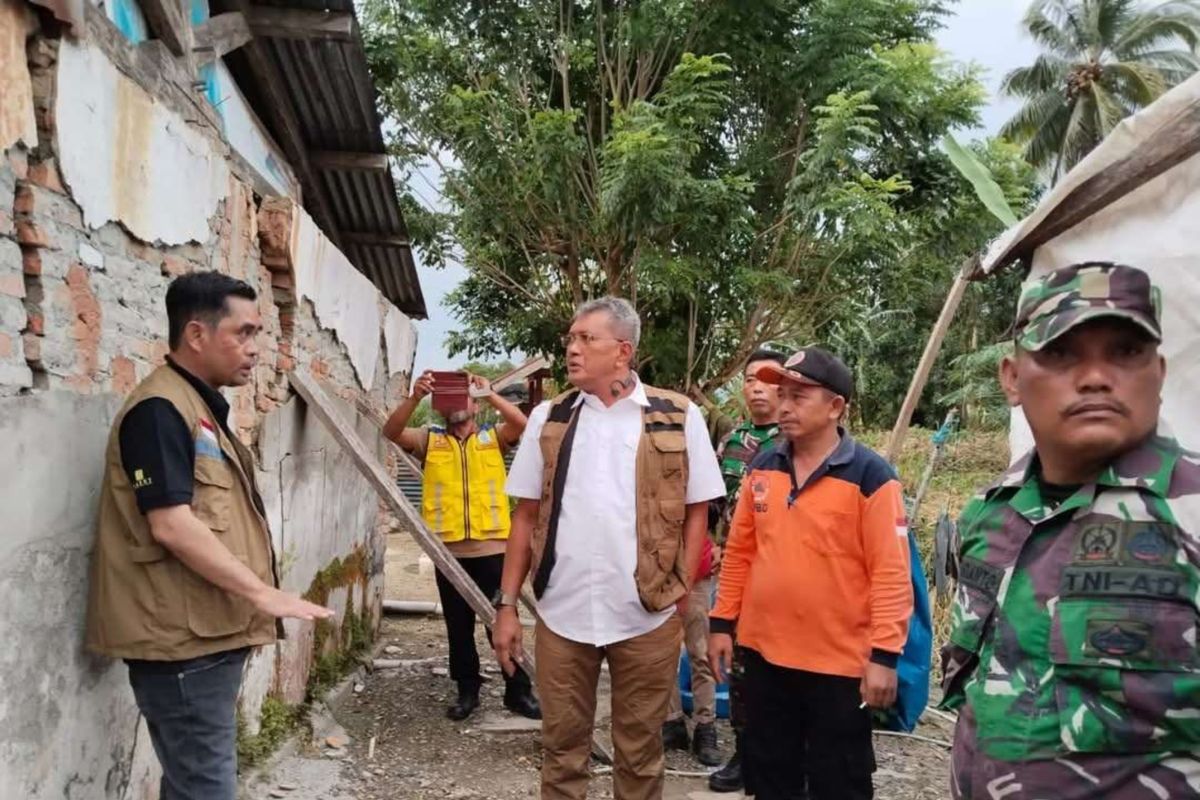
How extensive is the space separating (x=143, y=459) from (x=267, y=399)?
1.94 m

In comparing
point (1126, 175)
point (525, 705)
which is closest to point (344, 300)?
point (525, 705)

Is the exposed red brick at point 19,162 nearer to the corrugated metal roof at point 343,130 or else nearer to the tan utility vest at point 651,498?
the tan utility vest at point 651,498

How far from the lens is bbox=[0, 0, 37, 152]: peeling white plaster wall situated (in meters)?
1.94

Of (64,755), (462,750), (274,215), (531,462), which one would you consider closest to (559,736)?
(531,462)

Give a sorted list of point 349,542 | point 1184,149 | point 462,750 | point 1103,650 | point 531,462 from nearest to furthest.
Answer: point 1103,650 < point 1184,149 < point 531,462 < point 462,750 < point 349,542

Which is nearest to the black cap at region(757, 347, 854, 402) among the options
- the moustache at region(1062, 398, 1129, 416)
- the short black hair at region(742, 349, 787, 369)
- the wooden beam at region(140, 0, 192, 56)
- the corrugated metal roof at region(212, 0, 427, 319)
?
the short black hair at region(742, 349, 787, 369)

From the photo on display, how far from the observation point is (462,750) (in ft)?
14.3

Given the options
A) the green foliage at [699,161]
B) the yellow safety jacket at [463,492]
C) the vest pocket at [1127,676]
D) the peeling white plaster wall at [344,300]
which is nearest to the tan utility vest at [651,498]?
the vest pocket at [1127,676]

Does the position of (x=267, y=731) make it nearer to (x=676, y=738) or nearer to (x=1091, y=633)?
(x=676, y=738)

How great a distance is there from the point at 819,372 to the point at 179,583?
73.9 inches

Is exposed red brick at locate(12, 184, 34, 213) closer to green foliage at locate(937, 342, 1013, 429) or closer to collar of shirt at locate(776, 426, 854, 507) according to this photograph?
collar of shirt at locate(776, 426, 854, 507)

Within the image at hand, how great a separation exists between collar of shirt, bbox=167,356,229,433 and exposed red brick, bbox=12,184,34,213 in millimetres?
487

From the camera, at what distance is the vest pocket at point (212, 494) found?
2252 millimetres

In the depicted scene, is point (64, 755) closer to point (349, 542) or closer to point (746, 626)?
point (746, 626)
